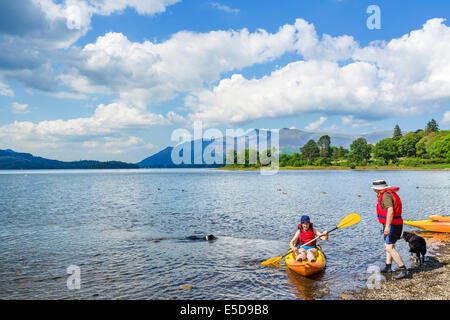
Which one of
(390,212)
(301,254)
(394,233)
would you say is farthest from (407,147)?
(390,212)

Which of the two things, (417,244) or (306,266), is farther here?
(417,244)

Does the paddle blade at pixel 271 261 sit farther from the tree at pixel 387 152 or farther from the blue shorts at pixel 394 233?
the tree at pixel 387 152

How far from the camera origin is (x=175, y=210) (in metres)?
37.8

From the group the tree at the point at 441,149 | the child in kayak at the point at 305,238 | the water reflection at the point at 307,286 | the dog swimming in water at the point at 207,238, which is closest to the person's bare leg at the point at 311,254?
the child in kayak at the point at 305,238

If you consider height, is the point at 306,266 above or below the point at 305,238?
below

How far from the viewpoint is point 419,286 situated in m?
11.5

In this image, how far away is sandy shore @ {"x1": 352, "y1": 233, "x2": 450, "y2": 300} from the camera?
10.6 metres

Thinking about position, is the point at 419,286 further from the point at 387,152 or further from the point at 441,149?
the point at 387,152

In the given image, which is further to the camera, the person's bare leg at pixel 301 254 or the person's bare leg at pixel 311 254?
the person's bare leg at pixel 301 254

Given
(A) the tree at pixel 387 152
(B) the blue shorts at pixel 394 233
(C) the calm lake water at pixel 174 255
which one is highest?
(A) the tree at pixel 387 152

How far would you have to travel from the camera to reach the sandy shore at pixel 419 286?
10.6m

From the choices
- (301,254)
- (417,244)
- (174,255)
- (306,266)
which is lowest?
(174,255)
